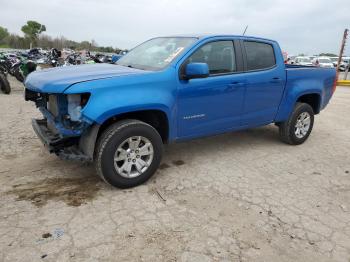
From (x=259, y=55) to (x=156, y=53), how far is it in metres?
1.61

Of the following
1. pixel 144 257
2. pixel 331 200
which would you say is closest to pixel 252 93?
pixel 331 200

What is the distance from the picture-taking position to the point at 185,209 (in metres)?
3.39

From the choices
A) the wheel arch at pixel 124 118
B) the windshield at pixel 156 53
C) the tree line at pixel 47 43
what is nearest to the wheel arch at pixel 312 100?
the windshield at pixel 156 53

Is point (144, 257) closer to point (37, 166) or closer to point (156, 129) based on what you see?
point (156, 129)

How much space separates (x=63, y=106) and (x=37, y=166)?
1192mm

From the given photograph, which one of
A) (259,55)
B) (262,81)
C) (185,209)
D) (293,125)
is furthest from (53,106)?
(293,125)

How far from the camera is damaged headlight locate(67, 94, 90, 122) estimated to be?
3379mm

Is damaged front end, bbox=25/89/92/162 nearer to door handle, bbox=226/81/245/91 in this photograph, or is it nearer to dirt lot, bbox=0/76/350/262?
dirt lot, bbox=0/76/350/262

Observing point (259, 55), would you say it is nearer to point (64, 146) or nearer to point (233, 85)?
point (233, 85)

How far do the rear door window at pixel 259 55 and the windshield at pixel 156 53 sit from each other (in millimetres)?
963

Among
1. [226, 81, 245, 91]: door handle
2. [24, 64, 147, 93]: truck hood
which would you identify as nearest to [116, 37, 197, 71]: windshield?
[24, 64, 147, 93]: truck hood

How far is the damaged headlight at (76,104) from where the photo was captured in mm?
3379

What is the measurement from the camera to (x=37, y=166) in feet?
14.1

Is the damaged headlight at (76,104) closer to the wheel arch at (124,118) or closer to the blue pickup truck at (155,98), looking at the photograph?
the blue pickup truck at (155,98)
